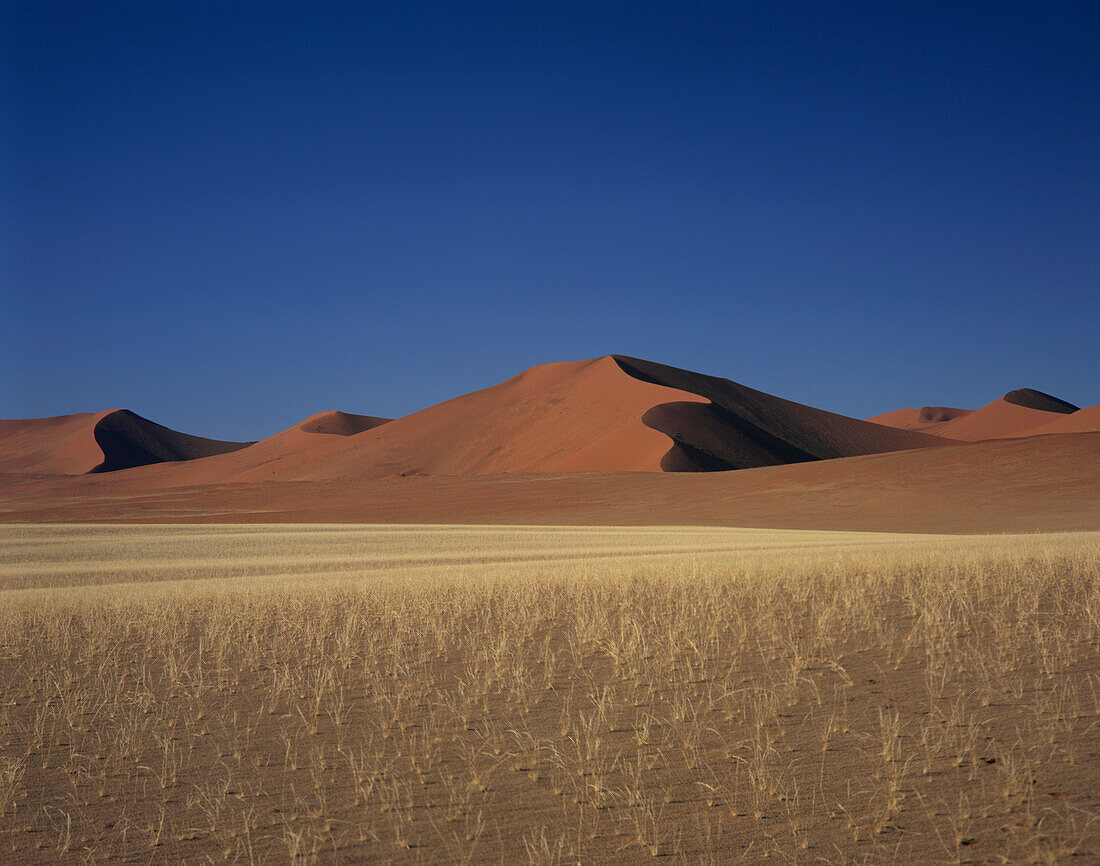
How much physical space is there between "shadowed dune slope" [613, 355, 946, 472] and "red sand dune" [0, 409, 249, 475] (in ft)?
306

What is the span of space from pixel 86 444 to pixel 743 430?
4580 inches

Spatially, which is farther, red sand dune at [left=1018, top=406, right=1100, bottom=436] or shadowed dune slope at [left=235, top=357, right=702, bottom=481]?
red sand dune at [left=1018, top=406, right=1100, bottom=436]

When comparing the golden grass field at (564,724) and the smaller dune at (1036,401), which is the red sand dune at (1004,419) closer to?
the smaller dune at (1036,401)

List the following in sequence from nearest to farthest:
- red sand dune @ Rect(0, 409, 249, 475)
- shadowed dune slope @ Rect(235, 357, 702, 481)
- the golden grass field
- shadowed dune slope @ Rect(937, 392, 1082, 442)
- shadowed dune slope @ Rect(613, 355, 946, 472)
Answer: the golden grass field < shadowed dune slope @ Rect(613, 355, 946, 472) < shadowed dune slope @ Rect(235, 357, 702, 481) < shadowed dune slope @ Rect(937, 392, 1082, 442) < red sand dune @ Rect(0, 409, 249, 475)

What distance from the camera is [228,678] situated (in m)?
7.62

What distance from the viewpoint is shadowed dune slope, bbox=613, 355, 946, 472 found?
84.2m

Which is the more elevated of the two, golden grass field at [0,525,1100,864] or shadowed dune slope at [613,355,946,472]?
shadowed dune slope at [613,355,946,472]

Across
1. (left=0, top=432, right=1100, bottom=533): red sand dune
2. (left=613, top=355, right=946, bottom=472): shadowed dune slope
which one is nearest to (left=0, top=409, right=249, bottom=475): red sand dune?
(left=613, top=355, right=946, bottom=472): shadowed dune slope

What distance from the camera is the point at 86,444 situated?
156 metres

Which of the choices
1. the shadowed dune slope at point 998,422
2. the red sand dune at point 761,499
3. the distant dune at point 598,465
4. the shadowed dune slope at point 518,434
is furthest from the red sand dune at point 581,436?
the shadowed dune slope at point 998,422

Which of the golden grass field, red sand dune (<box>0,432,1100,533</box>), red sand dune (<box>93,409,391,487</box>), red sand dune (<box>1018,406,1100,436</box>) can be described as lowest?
the golden grass field

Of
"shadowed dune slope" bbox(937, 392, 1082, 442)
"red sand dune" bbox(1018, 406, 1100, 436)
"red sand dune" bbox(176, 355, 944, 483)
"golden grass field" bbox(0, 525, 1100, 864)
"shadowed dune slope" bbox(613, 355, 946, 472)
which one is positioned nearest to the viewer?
"golden grass field" bbox(0, 525, 1100, 864)

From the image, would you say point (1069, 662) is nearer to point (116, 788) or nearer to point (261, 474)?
point (116, 788)

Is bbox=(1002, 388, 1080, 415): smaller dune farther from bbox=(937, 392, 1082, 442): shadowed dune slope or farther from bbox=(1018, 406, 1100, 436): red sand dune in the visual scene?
bbox=(1018, 406, 1100, 436): red sand dune
